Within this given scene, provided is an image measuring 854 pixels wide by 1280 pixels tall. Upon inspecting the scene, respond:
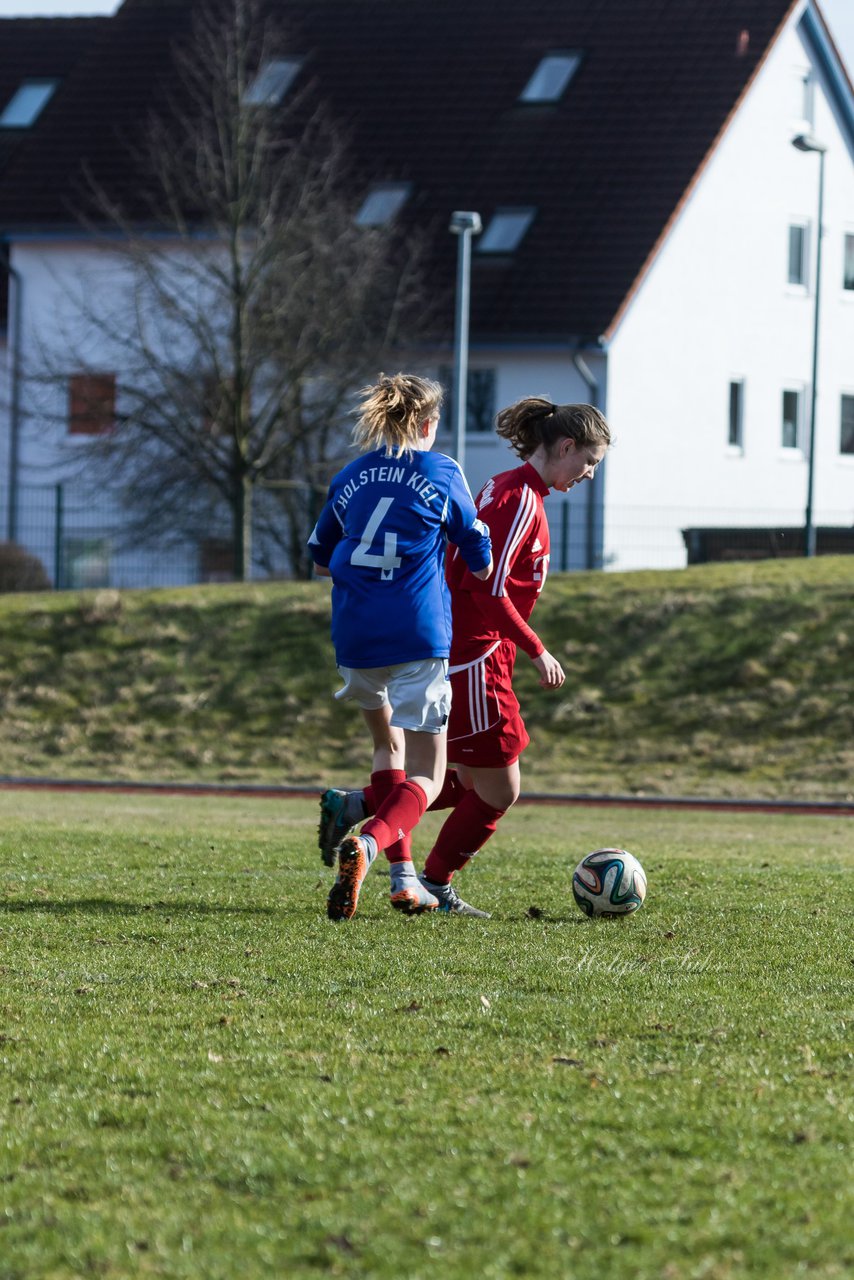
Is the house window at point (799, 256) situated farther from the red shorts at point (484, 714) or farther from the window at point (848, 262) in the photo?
the red shorts at point (484, 714)

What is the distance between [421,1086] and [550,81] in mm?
38409

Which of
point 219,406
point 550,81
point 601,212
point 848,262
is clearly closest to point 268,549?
point 219,406

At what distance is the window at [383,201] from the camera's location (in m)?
39.1

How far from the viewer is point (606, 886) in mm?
7863

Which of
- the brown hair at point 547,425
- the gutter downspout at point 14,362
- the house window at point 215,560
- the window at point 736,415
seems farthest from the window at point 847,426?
the brown hair at point 547,425

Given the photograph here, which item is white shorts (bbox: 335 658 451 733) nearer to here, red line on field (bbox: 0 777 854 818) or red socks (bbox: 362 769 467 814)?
red socks (bbox: 362 769 467 814)

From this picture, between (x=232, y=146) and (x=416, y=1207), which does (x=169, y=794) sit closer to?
(x=416, y=1207)

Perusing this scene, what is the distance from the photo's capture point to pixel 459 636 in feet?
26.8

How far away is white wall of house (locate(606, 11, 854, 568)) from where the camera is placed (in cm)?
3900

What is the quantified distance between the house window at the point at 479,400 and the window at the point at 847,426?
9.35m

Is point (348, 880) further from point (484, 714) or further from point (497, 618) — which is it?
point (497, 618)

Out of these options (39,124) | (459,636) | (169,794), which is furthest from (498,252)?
(459,636)

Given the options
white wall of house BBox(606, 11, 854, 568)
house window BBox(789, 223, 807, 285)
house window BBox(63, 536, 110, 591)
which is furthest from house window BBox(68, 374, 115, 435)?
house window BBox(789, 223, 807, 285)

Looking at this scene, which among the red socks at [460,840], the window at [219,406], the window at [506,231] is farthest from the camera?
the window at [506,231]
